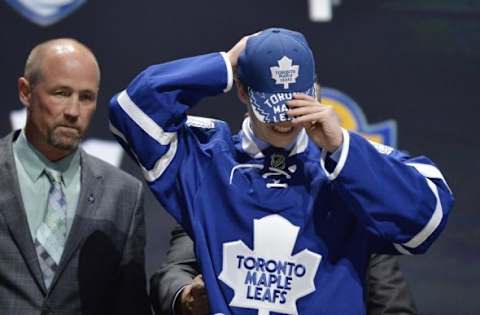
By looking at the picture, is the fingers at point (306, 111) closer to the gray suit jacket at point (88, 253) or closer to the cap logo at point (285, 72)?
the cap logo at point (285, 72)

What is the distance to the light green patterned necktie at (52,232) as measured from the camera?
2.06 m

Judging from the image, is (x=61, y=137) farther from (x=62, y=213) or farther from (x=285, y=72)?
(x=285, y=72)

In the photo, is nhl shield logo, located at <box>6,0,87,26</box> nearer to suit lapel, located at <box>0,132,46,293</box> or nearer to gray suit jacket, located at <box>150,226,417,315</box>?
suit lapel, located at <box>0,132,46,293</box>

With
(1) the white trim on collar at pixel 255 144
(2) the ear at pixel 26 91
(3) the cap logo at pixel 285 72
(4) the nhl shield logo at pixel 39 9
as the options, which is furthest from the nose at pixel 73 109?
(4) the nhl shield logo at pixel 39 9

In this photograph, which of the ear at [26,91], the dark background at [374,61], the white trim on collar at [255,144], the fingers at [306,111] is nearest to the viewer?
the fingers at [306,111]

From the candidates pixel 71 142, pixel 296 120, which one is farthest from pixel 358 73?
pixel 296 120

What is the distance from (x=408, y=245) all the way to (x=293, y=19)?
3.52ft

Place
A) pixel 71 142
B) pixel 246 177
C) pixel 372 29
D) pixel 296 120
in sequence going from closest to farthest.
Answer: pixel 296 120, pixel 246 177, pixel 71 142, pixel 372 29

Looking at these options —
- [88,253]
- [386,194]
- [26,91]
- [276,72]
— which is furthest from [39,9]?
[386,194]

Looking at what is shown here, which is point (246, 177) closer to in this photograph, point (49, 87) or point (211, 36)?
point (49, 87)

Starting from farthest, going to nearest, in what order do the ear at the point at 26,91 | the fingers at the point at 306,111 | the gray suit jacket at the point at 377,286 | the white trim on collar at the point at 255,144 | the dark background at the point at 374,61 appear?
the dark background at the point at 374,61, the ear at the point at 26,91, the gray suit jacket at the point at 377,286, the white trim on collar at the point at 255,144, the fingers at the point at 306,111

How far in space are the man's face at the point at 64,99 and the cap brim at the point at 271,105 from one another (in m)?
0.48

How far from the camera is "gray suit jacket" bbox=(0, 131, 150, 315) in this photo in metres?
2.03

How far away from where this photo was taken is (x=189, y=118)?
185 cm
